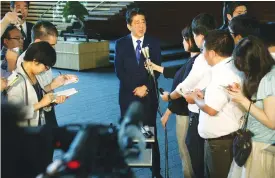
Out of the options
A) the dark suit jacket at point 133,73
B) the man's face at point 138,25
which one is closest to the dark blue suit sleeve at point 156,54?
the dark suit jacket at point 133,73

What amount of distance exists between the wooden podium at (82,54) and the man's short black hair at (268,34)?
22.2 feet

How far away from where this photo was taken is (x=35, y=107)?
2.47 meters

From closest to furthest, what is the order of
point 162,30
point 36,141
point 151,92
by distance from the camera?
point 36,141
point 151,92
point 162,30

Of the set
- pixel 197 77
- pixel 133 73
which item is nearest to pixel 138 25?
pixel 133 73

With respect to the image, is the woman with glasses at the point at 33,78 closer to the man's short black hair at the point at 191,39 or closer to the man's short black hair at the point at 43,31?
the man's short black hair at the point at 43,31

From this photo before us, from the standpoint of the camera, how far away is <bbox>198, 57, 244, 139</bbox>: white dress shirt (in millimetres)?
2291

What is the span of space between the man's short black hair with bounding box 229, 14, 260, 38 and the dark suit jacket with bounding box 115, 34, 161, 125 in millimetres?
884

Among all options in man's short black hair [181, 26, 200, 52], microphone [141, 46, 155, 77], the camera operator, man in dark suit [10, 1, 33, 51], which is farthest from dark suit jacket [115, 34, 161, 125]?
the camera operator

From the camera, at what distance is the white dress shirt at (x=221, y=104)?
90.2 inches

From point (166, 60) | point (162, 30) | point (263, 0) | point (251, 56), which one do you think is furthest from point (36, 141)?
point (162, 30)

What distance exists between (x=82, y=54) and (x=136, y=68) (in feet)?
19.3

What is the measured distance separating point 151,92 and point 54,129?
4.98 ft

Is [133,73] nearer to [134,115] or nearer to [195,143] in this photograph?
[195,143]

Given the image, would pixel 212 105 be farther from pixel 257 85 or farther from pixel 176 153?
pixel 176 153
